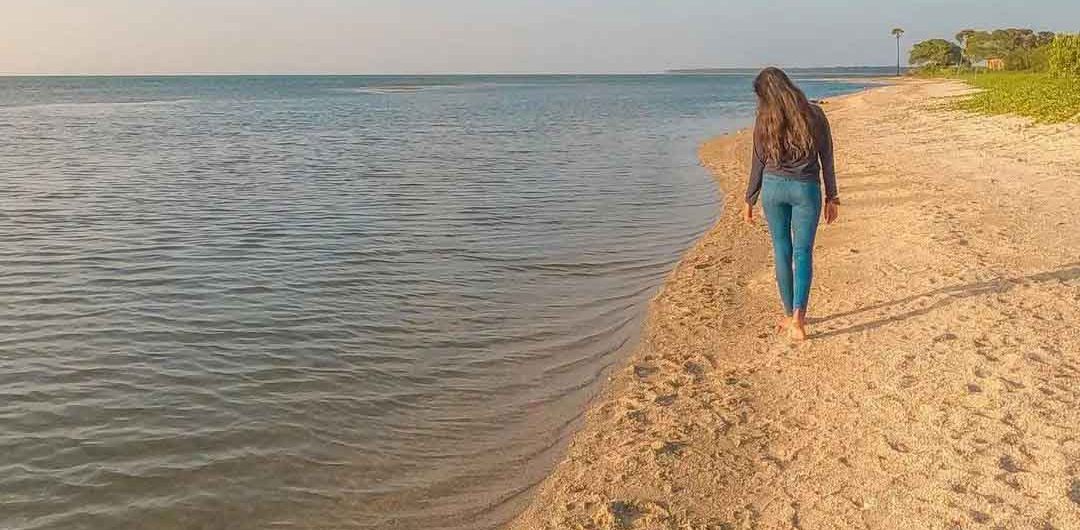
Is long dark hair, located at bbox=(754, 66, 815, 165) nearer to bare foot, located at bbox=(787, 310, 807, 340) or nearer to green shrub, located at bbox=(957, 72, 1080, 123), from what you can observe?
bare foot, located at bbox=(787, 310, 807, 340)

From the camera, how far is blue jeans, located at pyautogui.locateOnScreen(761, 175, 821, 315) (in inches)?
232

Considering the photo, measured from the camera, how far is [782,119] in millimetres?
5676

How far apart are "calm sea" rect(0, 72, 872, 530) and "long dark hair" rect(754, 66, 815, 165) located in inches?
86.4

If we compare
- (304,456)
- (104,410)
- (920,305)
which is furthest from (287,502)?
(920,305)

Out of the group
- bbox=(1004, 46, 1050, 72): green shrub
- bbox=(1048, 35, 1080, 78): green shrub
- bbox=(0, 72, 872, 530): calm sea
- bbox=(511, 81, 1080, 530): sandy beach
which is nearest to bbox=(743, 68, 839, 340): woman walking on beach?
bbox=(511, 81, 1080, 530): sandy beach

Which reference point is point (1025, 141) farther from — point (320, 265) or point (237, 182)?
point (237, 182)

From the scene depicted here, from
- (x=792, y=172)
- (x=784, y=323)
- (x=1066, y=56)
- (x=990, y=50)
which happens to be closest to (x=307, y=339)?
(x=784, y=323)

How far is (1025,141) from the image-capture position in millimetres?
17453

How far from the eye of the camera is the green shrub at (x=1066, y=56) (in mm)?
35156

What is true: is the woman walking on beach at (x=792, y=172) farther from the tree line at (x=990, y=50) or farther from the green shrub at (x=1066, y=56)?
the tree line at (x=990, y=50)

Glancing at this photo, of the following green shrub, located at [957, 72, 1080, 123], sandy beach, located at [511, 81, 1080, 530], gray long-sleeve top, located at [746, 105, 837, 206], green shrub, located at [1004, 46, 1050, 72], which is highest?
green shrub, located at [1004, 46, 1050, 72]

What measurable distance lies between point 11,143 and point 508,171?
694 inches

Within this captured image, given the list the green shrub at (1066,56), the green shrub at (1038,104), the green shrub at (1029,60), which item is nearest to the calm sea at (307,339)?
the green shrub at (1038,104)

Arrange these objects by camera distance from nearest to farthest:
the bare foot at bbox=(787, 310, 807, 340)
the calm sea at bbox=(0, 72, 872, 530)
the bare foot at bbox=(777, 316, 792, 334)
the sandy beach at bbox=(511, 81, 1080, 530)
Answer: the sandy beach at bbox=(511, 81, 1080, 530) → the calm sea at bbox=(0, 72, 872, 530) → the bare foot at bbox=(787, 310, 807, 340) → the bare foot at bbox=(777, 316, 792, 334)
